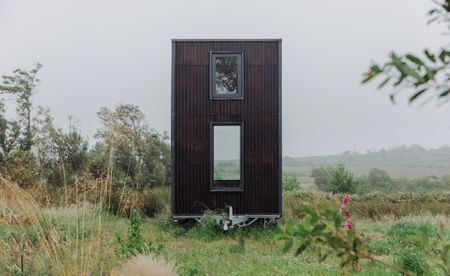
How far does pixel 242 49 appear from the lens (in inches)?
370

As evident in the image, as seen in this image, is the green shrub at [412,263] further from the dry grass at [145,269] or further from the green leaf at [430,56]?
the green leaf at [430,56]

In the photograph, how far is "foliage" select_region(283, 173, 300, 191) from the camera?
53.7ft

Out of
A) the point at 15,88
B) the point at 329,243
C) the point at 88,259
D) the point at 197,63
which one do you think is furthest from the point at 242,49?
the point at 329,243

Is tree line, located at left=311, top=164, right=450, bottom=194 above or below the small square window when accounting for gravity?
below

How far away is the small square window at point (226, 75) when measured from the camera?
9352 mm

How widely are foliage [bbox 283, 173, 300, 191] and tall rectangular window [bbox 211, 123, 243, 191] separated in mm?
7099

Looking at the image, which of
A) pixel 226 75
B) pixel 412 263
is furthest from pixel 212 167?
pixel 412 263

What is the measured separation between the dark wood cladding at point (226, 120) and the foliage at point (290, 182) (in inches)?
278

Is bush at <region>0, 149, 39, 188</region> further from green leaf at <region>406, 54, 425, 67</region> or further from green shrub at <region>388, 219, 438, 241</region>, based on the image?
green leaf at <region>406, 54, 425, 67</region>

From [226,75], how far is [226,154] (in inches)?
54.5

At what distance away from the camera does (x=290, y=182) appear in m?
16.6

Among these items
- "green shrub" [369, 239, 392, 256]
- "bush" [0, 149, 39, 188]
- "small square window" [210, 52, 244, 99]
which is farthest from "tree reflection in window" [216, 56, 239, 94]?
"bush" [0, 149, 39, 188]

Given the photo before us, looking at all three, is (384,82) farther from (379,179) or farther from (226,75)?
(379,179)

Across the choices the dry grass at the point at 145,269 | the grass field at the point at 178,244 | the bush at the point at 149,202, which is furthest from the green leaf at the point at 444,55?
the bush at the point at 149,202
